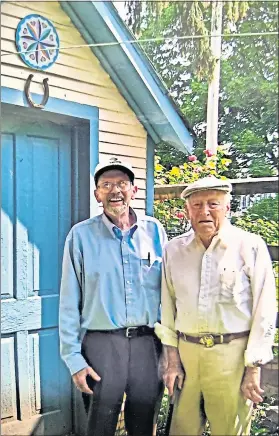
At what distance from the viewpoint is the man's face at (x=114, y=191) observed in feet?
4.60

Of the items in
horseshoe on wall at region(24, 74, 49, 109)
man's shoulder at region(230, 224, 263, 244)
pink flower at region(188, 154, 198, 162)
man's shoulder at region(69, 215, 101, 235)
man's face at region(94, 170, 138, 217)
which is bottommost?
man's shoulder at region(230, 224, 263, 244)

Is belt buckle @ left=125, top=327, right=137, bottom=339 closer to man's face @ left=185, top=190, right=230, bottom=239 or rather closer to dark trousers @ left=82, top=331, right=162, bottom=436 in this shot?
dark trousers @ left=82, top=331, right=162, bottom=436

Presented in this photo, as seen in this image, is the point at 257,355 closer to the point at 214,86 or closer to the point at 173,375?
the point at 173,375

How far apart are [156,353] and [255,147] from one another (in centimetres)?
57

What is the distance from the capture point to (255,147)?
142 cm

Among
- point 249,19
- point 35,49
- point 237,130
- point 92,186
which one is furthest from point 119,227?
point 249,19

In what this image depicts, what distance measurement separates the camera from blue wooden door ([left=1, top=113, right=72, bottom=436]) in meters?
1.40

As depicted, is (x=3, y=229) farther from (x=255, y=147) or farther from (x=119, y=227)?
(x=255, y=147)

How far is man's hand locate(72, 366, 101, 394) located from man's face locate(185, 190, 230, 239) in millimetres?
437

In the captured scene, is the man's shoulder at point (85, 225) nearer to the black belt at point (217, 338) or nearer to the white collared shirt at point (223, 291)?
the white collared shirt at point (223, 291)

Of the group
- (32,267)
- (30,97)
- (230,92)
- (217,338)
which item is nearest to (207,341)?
(217,338)

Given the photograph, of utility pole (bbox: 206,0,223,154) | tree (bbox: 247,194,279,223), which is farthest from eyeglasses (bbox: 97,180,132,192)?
tree (bbox: 247,194,279,223)

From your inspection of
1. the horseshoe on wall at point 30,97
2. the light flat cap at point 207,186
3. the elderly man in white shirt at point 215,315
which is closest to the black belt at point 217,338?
the elderly man in white shirt at point 215,315

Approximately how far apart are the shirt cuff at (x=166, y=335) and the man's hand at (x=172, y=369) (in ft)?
0.04
